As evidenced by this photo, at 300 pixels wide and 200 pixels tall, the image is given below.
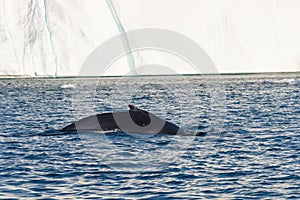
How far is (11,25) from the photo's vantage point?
105250 millimetres

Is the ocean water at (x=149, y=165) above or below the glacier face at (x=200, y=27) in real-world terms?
below

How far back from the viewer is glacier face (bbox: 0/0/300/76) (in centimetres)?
11450

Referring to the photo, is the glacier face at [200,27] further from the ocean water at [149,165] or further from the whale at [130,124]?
the ocean water at [149,165]

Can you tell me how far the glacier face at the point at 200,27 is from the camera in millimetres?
114500

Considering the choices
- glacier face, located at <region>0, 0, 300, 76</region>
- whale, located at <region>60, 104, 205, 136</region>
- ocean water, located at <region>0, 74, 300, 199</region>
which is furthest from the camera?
glacier face, located at <region>0, 0, 300, 76</region>

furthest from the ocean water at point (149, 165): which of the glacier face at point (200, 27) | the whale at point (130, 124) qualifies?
the glacier face at point (200, 27)

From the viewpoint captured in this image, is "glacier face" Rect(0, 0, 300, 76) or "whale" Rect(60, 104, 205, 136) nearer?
"whale" Rect(60, 104, 205, 136)

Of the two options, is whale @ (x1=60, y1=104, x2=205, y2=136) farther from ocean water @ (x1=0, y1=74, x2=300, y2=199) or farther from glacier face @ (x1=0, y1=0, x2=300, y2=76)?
glacier face @ (x1=0, y1=0, x2=300, y2=76)

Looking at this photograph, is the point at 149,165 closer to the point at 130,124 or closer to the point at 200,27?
the point at 130,124

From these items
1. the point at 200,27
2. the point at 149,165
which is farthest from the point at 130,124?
the point at 200,27

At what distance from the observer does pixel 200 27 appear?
165000 mm

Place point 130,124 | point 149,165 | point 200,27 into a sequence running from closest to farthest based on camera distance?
1. point 149,165
2. point 130,124
3. point 200,27

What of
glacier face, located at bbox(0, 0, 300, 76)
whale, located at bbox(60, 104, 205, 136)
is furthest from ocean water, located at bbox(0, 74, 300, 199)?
glacier face, located at bbox(0, 0, 300, 76)

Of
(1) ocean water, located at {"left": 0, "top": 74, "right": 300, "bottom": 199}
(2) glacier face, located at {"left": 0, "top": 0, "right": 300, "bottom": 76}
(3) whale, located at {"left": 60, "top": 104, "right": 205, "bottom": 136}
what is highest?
(2) glacier face, located at {"left": 0, "top": 0, "right": 300, "bottom": 76}
